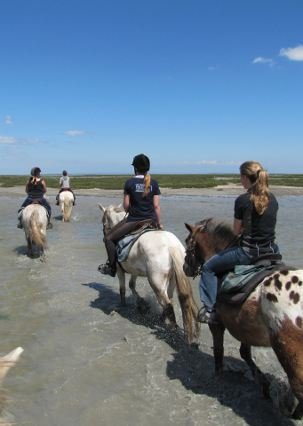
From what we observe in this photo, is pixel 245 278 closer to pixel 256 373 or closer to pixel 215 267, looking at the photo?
pixel 215 267

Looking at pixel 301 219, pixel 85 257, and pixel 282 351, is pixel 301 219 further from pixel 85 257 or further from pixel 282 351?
pixel 282 351

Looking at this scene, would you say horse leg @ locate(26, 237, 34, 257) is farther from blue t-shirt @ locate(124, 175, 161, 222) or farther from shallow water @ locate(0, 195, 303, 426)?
blue t-shirt @ locate(124, 175, 161, 222)

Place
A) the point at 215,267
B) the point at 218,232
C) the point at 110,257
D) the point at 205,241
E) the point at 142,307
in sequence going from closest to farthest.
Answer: the point at 215,267
the point at 218,232
the point at 205,241
the point at 142,307
the point at 110,257

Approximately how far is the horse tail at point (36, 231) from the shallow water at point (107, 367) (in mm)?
2576

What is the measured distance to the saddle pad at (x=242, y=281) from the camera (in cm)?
466

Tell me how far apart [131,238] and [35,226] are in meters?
6.10

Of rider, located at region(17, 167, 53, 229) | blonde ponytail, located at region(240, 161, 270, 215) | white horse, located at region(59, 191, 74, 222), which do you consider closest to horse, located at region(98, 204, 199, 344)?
blonde ponytail, located at region(240, 161, 270, 215)

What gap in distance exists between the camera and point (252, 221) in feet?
16.2

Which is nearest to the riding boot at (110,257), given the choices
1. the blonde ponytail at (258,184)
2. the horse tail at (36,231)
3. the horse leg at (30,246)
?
the blonde ponytail at (258,184)

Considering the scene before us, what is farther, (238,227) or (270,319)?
(238,227)

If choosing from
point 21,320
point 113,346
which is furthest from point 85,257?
point 113,346

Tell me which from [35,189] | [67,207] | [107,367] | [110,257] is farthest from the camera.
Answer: [67,207]

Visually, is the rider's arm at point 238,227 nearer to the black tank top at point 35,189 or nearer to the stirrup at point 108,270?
the stirrup at point 108,270

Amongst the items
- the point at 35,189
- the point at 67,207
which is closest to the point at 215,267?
the point at 35,189
